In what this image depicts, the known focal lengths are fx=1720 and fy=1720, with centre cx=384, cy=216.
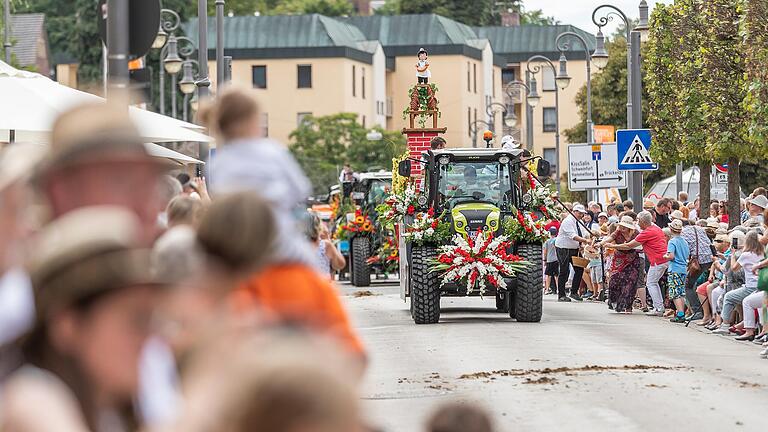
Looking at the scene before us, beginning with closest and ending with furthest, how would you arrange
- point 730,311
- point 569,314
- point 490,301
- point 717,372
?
point 717,372, point 730,311, point 569,314, point 490,301

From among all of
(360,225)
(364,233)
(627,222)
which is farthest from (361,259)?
(627,222)

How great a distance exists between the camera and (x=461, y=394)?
14.4 m

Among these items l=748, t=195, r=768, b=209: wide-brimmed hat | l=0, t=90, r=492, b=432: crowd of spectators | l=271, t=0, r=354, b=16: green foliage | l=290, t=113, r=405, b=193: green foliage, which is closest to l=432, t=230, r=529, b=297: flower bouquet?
l=748, t=195, r=768, b=209: wide-brimmed hat

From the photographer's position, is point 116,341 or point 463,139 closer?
point 116,341

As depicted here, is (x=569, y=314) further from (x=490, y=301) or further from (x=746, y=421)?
(x=746, y=421)

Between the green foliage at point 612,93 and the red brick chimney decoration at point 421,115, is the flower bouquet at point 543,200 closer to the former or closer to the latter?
the red brick chimney decoration at point 421,115

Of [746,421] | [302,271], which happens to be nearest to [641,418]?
[746,421]

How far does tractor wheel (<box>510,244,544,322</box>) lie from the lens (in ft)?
76.0

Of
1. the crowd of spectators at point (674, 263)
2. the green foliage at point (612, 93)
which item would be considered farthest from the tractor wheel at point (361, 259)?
the green foliage at point (612, 93)

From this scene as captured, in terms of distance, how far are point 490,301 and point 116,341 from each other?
26111mm

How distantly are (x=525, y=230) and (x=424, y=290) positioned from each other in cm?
171

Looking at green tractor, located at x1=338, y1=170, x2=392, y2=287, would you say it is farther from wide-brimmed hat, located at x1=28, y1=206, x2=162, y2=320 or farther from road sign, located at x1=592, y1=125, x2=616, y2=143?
wide-brimmed hat, located at x1=28, y1=206, x2=162, y2=320

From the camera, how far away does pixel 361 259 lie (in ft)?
118

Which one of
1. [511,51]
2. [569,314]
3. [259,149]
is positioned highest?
[511,51]
